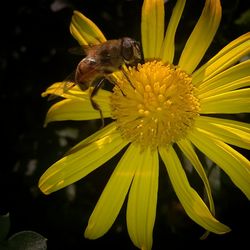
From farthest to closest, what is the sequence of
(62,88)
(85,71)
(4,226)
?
(62,88) → (85,71) → (4,226)

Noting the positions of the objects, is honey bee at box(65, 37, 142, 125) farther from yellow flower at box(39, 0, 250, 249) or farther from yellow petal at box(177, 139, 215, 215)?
yellow petal at box(177, 139, 215, 215)

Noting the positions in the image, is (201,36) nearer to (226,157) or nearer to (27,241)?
(226,157)

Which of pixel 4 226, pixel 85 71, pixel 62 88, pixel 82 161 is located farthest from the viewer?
pixel 82 161

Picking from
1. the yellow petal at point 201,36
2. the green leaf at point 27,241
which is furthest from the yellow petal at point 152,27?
the green leaf at point 27,241

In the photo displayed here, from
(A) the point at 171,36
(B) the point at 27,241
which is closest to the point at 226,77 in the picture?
(A) the point at 171,36

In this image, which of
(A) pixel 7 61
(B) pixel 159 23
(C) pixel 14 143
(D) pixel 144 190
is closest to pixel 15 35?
(A) pixel 7 61

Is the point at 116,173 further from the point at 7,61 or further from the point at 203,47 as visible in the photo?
the point at 7,61

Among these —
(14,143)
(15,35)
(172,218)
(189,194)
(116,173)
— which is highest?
(15,35)
